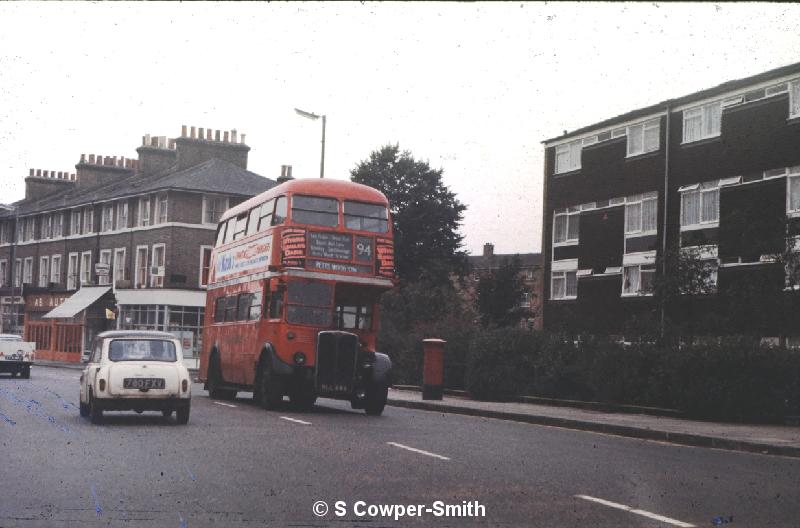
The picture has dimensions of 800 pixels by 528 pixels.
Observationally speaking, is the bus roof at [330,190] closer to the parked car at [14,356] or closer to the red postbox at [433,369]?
the red postbox at [433,369]

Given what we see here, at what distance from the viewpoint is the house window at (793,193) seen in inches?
1350

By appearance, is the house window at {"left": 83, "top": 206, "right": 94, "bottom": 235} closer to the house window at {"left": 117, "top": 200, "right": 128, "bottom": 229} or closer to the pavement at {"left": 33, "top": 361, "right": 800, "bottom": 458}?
the house window at {"left": 117, "top": 200, "right": 128, "bottom": 229}

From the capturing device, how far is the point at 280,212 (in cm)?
2195

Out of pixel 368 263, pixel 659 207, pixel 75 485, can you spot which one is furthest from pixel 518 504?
pixel 659 207

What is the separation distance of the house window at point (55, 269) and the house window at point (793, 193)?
159 ft

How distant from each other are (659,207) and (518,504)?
33.6 m

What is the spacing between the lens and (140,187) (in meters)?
62.8

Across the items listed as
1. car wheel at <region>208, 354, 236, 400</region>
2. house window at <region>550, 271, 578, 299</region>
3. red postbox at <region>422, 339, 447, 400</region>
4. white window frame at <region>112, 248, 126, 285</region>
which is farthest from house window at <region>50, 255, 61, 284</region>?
red postbox at <region>422, 339, 447, 400</region>

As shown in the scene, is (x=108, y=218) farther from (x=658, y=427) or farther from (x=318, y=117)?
(x=658, y=427)

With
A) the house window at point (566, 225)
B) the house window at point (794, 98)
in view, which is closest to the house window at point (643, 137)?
the house window at point (566, 225)

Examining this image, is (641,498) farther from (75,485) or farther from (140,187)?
(140,187)

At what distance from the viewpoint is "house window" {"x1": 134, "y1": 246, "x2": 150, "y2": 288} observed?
61000mm

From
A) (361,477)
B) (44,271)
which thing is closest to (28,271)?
(44,271)

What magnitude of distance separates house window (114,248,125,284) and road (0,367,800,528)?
46.3m
